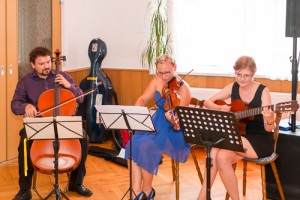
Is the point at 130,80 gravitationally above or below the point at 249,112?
above

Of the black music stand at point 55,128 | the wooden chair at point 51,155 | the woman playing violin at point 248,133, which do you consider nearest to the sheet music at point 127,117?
the black music stand at point 55,128

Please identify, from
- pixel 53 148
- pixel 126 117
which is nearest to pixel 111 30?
pixel 53 148

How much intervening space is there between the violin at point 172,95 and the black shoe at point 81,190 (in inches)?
34.8

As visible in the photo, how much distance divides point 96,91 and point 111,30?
90 cm

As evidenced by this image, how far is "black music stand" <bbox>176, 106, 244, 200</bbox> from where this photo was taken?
258 cm

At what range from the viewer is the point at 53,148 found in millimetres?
3189

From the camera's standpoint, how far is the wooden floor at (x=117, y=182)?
3739 millimetres

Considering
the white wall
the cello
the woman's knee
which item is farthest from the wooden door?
the woman's knee

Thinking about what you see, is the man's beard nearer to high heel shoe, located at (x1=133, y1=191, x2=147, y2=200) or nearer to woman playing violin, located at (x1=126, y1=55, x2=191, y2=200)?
woman playing violin, located at (x1=126, y1=55, x2=191, y2=200)

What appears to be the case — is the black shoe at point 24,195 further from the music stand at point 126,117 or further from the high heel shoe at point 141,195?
the music stand at point 126,117

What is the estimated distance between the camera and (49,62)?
12.0ft

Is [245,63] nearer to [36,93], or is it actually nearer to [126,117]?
[126,117]

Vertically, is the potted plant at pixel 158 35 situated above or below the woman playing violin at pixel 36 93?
above

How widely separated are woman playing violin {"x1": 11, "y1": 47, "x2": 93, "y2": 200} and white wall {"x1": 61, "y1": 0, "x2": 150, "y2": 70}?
1709 millimetres
